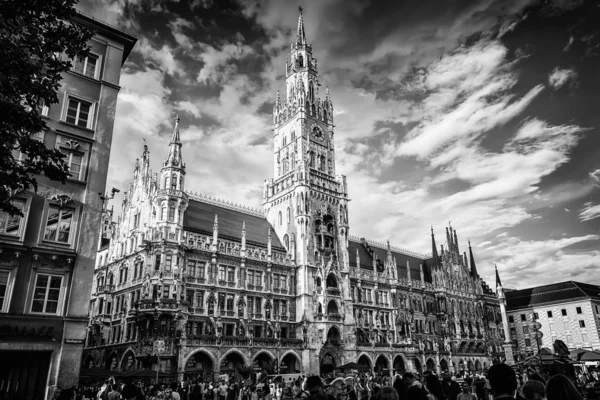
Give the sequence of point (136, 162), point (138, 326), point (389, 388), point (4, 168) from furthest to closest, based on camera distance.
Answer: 1. point (136, 162)
2. point (138, 326)
3. point (4, 168)
4. point (389, 388)

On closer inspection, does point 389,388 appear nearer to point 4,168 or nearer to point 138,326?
point 4,168

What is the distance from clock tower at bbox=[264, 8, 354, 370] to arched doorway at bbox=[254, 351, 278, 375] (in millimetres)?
5443

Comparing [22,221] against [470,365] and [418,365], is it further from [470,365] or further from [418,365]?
[470,365]

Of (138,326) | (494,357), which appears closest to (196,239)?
(138,326)

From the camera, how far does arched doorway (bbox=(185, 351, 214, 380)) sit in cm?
4322

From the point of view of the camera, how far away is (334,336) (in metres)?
57.3

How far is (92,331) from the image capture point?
52.1 m

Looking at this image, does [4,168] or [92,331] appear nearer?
[4,168]

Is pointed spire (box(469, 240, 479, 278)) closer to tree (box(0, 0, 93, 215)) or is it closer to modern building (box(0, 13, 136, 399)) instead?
modern building (box(0, 13, 136, 399))

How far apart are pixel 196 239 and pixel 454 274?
52.9 metres

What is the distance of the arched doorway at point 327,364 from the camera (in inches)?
2149

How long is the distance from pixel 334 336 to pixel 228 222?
19994mm

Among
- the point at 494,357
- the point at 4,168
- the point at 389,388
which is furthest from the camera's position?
the point at 494,357

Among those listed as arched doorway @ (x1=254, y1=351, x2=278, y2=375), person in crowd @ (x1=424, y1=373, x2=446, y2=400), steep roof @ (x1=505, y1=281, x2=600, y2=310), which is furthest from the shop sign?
steep roof @ (x1=505, y1=281, x2=600, y2=310)
